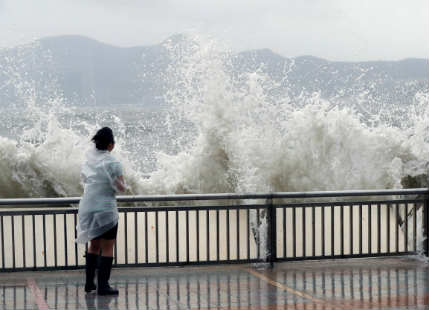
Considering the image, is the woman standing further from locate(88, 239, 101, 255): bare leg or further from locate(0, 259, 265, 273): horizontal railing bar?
locate(0, 259, 265, 273): horizontal railing bar

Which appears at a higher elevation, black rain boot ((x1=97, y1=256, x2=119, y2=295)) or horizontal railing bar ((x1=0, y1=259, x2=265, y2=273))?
black rain boot ((x1=97, y1=256, x2=119, y2=295))

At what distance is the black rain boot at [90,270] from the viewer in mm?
8156

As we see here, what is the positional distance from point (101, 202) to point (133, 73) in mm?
44912

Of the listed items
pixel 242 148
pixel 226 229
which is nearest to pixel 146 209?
pixel 226 229

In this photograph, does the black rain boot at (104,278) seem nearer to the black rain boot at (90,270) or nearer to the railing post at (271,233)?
the black rain boot at (90,270)

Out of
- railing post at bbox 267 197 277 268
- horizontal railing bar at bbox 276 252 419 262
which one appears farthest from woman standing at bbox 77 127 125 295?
horizontal railing bar at bbox 276 252 419 262

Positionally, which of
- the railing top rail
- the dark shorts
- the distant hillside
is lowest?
the dark shorts

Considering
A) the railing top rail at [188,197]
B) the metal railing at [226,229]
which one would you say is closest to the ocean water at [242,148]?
the metal railing at [226,229]

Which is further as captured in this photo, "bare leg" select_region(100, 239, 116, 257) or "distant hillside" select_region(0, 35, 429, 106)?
"distant hillside" select_region(0, 35, 429, 106)

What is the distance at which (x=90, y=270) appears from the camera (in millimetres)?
8156

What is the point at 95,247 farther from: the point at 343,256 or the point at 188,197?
the point at 343,256

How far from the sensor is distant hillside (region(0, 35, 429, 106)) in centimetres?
3672

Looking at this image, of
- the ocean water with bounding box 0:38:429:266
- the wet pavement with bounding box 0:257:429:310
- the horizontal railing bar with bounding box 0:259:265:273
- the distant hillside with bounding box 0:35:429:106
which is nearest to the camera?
the wet pavement with bounding box 0:257:429:310

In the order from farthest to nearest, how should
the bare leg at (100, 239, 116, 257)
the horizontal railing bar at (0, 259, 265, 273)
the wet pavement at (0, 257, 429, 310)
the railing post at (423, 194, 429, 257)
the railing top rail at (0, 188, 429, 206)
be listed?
1. the railing post at (423, 194, 429, 257)
2. the horizontal railing bar at (0, 259, 265, 273)
3. the railing top rail at (0, 188, 429, 206)
4. the bare leg at (100, 239, 116, 257)
5. the wet pavement at (0, 257, 429, 310)
